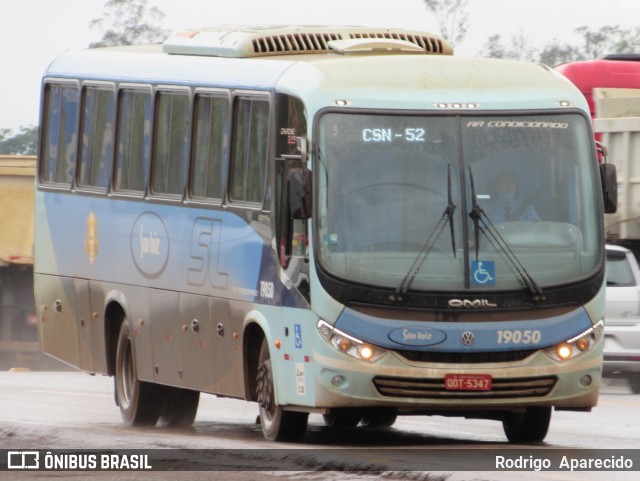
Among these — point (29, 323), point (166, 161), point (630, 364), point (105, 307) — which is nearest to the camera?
point (166, 161)

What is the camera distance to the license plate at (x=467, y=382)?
13344mm

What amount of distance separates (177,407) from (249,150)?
12.2 ft

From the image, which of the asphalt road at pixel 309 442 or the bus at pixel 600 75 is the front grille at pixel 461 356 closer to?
the asphalt road at pixel 309 442

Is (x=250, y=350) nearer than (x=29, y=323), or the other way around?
(x=250, y=350)

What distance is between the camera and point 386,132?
541 inches

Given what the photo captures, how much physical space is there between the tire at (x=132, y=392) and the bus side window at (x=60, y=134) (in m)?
1.76

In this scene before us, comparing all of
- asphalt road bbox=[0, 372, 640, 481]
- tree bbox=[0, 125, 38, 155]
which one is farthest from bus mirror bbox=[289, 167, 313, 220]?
tree bbox=[0, 125, 38, 155]

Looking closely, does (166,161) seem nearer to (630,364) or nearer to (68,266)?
(68,266)

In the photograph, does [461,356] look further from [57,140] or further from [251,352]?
[57,140]

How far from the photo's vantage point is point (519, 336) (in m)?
13.4

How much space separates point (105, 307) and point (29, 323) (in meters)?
12.5

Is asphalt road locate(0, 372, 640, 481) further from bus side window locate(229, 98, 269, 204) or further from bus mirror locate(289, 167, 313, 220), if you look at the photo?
bus side window locate(229, 98, 269, 204)

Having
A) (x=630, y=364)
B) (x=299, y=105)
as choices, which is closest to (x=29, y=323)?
(x=630, y=364)

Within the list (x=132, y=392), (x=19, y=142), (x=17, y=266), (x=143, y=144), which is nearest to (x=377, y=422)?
(x=132, y=392)
